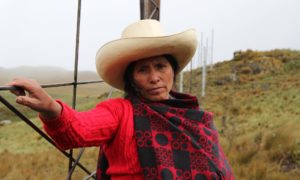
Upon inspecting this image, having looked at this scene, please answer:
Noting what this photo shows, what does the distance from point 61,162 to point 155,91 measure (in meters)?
5.77

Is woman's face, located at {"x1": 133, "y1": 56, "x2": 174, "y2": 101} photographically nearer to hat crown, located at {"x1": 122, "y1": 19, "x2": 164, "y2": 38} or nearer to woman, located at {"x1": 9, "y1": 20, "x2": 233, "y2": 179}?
woman, located at {"x1": 9, "y1": 20, "x2": 233, "y2": 179}

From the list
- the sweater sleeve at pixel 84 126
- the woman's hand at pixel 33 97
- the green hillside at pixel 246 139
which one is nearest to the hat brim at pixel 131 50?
the sweater sleeve at pixel 84 126

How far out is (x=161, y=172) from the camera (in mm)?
1429

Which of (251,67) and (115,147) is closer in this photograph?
(115,147)

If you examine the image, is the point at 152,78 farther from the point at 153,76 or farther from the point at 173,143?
the point at 173,143

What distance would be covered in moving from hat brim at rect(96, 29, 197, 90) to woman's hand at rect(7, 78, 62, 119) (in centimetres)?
49

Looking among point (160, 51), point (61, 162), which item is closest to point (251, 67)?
point (61, 162)

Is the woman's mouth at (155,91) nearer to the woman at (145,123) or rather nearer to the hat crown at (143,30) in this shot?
the woman at (145,123)

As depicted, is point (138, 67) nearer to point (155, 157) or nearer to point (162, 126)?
point (162, 126)

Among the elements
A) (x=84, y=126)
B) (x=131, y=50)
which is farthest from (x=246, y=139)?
(x=84, y=126)

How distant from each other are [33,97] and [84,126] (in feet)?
0.75

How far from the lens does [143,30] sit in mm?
1725

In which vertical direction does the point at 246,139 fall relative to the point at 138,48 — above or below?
below

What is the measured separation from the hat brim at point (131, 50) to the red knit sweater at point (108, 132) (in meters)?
0.18
